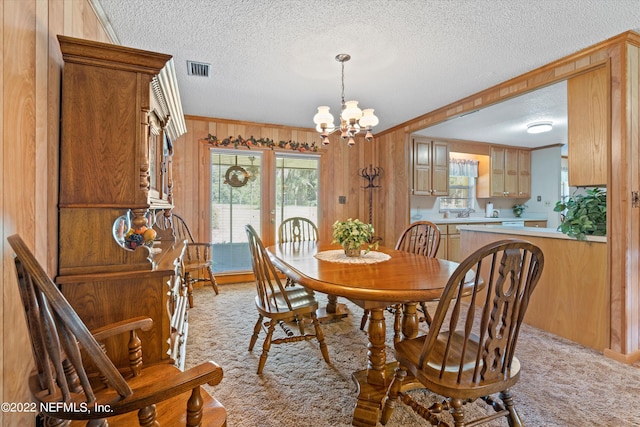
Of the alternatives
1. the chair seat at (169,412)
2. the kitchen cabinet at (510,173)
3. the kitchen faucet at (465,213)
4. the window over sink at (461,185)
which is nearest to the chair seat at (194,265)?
the chair seat at (169,412)

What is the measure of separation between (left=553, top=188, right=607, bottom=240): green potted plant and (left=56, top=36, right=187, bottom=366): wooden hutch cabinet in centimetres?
300

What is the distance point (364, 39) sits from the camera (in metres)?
2.23

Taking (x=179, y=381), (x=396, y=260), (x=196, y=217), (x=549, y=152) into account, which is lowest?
(x=179, y=381)

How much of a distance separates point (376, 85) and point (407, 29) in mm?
Result: 979

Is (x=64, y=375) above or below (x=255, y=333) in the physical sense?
above

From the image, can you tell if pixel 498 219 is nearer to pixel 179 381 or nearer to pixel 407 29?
pixel 407 29

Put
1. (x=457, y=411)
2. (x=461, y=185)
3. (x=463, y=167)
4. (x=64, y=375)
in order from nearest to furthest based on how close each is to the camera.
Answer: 1. (x=64, y=375)
2. (x=457, y=411)
3. (x=463, y=167)
4. (x=461, y=185)

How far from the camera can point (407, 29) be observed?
2113 mm

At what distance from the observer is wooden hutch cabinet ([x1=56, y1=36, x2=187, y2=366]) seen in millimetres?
1330

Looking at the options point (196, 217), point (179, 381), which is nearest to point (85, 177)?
point (179, 381)

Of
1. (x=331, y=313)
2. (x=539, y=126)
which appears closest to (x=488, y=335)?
(x=331, y=313)

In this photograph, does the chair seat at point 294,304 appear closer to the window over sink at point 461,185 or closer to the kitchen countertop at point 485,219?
the kitchen countertop at point 485,219

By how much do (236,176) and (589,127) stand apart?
3.95m

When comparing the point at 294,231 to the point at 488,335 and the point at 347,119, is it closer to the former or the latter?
the point at 347,119
